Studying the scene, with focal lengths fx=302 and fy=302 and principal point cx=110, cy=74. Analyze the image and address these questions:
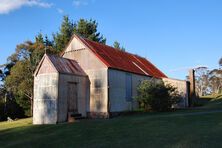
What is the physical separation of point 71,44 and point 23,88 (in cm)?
1911

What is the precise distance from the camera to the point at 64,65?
90.8ft

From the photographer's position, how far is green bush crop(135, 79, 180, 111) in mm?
29062

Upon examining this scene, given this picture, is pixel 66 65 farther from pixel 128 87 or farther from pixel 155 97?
pixel 155 97

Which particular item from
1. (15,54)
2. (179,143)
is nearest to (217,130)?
(179,143)

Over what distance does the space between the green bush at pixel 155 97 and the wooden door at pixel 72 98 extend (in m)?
6.50

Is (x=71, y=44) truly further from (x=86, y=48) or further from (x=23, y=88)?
(x=23, y=88)

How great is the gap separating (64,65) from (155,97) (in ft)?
30.2

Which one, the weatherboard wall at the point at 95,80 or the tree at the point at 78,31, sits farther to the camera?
the tree at the point at 78,31

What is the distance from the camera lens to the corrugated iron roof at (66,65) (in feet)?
87.4

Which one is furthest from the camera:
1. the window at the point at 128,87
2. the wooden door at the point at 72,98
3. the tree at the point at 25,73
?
the tree at the point at 25,73

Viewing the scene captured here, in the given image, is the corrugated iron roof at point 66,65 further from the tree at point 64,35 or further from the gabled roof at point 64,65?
the tree at point 64,35

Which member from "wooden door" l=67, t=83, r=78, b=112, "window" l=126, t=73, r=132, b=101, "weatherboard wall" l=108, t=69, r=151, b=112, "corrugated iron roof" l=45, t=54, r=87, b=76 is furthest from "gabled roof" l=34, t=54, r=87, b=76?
"window" l=126, t=73, r=132, b=101

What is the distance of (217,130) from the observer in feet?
44.7

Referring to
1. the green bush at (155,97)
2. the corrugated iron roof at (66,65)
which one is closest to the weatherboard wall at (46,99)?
the corrugated iron roof at (66,65)
